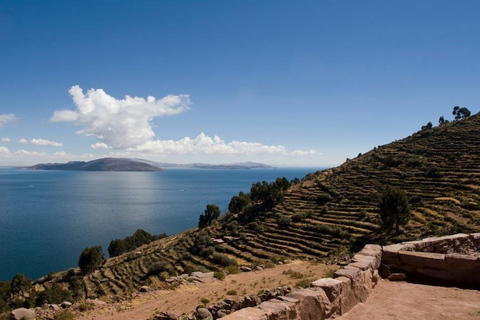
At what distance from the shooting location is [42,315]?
1433cm

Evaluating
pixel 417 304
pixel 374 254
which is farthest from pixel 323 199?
pixel 417 304

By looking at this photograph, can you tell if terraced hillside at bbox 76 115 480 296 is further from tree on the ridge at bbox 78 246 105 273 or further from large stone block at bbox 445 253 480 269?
large stone block at bbox 445 253 480 269

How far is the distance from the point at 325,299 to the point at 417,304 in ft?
9.13

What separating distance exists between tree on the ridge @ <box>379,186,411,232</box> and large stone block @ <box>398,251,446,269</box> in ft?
93.3

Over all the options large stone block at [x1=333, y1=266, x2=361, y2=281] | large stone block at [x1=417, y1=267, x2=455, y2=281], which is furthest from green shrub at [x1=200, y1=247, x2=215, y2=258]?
large stone block at [x1=333, y1=266, x2=361, y2=281]

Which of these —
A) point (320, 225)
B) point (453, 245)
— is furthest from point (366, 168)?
point (453, 245)

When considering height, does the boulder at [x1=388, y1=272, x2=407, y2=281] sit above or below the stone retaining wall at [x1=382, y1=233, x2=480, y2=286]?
below

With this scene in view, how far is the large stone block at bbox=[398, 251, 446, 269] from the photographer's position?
30.1 ft

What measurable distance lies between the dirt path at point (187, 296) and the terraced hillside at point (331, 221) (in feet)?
31.5

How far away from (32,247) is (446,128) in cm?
10815

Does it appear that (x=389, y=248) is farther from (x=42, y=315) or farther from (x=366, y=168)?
(x=366, y=168)

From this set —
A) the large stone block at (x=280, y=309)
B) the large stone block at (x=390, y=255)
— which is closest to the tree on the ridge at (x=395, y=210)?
the large stone block at (x=390, y=255)

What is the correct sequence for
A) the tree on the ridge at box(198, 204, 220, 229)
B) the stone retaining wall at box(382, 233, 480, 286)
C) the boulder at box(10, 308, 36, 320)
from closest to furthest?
the stone retaining wall at box(382, 233, 480, 286) → the boulder at box(10, 308, 36, 320) → the tree on the ridge at box(198, 204, 220, 229)

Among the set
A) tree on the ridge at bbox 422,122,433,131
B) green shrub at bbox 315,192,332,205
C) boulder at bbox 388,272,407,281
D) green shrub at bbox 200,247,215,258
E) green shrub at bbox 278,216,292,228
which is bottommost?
green shrub at bbox 200,247,215,258
